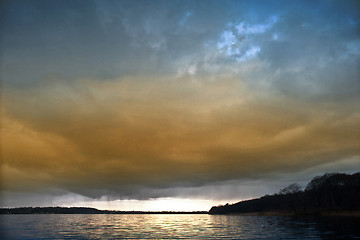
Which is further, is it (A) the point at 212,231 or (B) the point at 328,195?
(B) the point at 328,195

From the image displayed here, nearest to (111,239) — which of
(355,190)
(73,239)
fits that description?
(73,239)

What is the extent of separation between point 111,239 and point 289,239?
36.5 m

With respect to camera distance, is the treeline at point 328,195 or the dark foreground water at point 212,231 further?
the treeline at point 328,195

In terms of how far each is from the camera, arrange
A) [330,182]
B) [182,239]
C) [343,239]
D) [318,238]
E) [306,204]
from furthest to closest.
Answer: [306,204], [330,182], [182,239], [318,238], [343,239]

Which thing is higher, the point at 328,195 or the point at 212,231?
the point at 328,195

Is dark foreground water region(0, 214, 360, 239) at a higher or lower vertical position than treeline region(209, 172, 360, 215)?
lower

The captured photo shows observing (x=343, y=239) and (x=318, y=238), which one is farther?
(x=318, y=238)

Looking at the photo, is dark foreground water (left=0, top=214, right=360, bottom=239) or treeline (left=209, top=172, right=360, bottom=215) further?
treeline (left=209, top=172, right=360, bottom=215)

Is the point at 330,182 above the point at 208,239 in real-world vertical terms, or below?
above

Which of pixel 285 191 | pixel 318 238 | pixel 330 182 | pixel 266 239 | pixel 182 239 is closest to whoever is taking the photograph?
pixel 318 238

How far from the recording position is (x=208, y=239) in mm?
54750

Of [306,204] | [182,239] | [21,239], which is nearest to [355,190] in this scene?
[306,204]

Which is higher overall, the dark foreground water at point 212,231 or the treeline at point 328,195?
the treeline at point 328,195

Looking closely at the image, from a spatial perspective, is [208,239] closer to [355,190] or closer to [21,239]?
[21,239]
